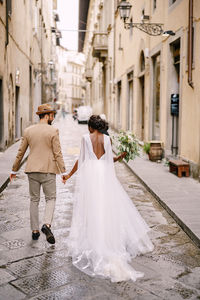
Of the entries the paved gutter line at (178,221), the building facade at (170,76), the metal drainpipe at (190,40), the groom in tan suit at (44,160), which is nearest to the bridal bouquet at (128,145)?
the groom in tan suit at (44,160)

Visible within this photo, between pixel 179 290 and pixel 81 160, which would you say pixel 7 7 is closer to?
pixel 81 160

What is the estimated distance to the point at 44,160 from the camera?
4.86 m

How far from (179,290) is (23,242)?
2.12m

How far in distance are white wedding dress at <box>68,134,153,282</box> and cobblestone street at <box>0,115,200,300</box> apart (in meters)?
0.17

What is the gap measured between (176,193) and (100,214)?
3.60 metres

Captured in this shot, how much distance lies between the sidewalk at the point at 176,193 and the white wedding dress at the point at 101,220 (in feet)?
2.99

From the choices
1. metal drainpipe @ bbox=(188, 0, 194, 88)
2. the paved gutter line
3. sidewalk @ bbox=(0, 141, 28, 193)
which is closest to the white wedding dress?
the paved gutter line

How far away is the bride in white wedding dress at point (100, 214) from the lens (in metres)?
4.31

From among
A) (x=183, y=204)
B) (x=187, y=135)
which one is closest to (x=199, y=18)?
(x=187, y=135)

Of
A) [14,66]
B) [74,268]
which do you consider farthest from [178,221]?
[14,66]

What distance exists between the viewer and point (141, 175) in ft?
32.1

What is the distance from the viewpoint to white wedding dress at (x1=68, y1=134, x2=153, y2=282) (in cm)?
429

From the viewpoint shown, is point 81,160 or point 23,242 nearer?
point 81,160

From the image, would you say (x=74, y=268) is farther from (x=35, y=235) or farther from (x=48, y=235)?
(x=35, y=235)
